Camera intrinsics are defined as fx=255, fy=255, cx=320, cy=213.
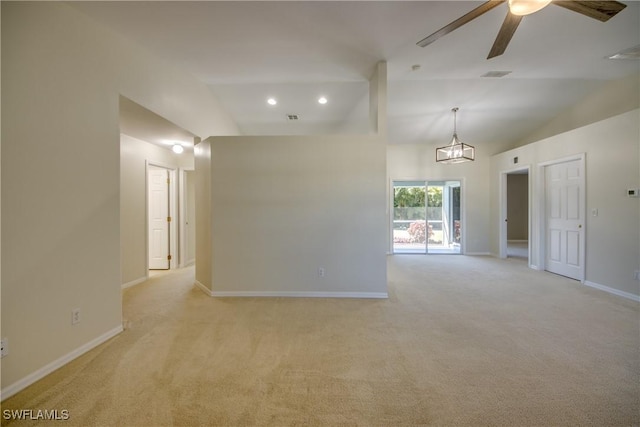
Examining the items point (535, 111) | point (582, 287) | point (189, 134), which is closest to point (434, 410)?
point (582, 287)

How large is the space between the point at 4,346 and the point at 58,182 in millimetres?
Answer: 1210

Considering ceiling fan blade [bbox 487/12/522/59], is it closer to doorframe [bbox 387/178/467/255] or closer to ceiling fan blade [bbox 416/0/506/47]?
ceiling fan blade [bbox 416/0/506/47]

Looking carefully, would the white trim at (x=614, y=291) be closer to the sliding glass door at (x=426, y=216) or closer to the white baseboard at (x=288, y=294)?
the sliding glass door at (x=426, y=216)

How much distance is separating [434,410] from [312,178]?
9.23 feet

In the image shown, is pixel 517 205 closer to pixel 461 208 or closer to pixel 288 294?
pixel 461 208

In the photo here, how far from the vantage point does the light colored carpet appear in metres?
1.61

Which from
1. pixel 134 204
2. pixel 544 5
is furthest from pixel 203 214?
pixel 544 5

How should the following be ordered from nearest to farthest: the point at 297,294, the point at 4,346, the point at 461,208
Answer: the point at 4,346 → the point at 297,294 → the point at 461,208

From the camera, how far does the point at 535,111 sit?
17.5ft

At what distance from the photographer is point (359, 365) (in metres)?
2.08

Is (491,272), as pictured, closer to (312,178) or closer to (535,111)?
(535,111)

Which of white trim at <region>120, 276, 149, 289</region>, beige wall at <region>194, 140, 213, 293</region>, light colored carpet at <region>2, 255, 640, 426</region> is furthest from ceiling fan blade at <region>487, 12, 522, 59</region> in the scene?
white trim at <region>120, 276, 149, 289</region>

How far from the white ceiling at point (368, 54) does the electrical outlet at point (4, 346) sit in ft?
8.96

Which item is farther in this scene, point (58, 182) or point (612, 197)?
point (612, 197)
